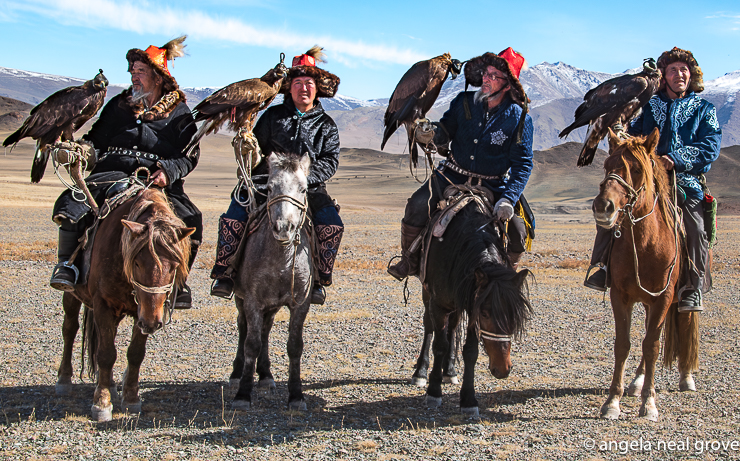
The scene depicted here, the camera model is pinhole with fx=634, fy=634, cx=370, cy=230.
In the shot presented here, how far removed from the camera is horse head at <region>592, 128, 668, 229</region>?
489 cm

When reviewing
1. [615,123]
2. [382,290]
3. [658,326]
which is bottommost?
[382,290]

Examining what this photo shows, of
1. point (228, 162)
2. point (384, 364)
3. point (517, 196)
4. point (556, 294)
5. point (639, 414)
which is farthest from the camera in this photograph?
point (228, 162)

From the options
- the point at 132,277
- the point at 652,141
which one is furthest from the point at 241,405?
the point at 652,141

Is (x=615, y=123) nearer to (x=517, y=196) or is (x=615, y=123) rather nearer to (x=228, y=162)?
(x=517, y=196)

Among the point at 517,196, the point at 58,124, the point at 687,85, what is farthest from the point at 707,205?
the point at 58,124

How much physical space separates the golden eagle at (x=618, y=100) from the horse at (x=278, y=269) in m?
2.42

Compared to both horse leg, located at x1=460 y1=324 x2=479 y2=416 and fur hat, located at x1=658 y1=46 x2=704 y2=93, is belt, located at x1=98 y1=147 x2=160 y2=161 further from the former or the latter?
fur hat, located at x1=658 y1=46 x2=704 y2=93

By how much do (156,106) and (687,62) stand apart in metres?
4.97

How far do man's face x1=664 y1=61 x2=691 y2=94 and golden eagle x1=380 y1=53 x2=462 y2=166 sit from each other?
2021 millimetres

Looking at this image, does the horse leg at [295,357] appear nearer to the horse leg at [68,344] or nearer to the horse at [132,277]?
the horse at [132,277]

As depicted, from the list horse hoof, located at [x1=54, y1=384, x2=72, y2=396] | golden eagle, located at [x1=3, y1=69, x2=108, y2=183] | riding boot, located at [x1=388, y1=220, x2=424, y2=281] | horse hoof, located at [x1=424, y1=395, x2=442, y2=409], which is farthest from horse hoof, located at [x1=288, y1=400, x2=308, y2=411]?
golden eagle, located at [x1=3, y1=69, x2=108, y2=183]

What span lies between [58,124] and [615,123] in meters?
4.84

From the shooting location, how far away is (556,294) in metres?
12.1

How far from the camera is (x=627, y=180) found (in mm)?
5055
